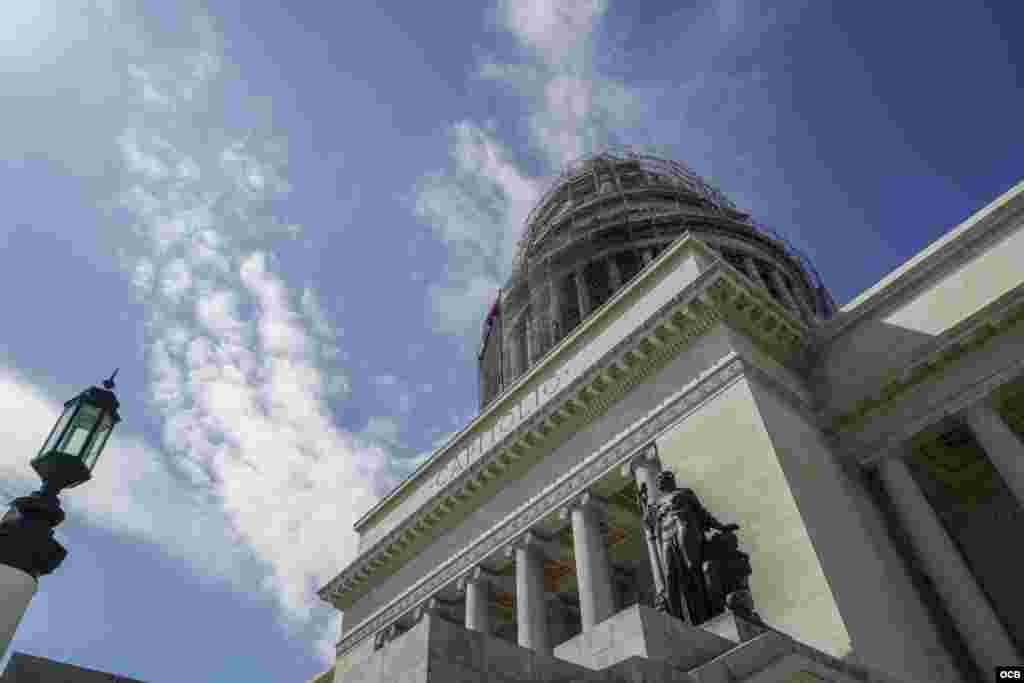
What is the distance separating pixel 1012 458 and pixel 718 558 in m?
7.69

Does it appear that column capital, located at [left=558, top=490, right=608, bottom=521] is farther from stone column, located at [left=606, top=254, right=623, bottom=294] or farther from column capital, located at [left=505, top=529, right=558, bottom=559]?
stone column, located at [left=606, top=254, right=623, bottom=294]

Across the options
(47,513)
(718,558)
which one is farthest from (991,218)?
(47,513)

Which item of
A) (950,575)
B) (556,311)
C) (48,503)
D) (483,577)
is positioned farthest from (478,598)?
(556,311)

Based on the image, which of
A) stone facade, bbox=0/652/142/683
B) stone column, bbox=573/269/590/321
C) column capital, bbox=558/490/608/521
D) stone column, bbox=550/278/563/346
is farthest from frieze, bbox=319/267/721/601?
stone facade, bbox=0/652/142/683

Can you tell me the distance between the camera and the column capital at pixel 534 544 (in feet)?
62.3

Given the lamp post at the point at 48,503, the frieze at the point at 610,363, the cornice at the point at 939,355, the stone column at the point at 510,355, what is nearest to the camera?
the lamp post at the point at 48,503

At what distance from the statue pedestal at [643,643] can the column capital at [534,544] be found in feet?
35.1

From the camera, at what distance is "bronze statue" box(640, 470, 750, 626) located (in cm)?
1010

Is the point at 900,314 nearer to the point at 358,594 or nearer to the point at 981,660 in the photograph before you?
the point at 981,660

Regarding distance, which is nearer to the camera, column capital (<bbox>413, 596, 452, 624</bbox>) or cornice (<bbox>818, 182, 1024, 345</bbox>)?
cornice (<bbox>818, 182, 1024, 345</bbox>)

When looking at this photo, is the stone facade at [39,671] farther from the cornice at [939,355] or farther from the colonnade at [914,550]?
the cornice at [939,355]

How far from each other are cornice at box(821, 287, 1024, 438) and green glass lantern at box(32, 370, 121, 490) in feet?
50.8

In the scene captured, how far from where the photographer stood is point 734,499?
14.5m

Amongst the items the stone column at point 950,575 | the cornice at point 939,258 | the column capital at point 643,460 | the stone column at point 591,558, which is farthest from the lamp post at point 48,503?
the cornice at point 939,258
